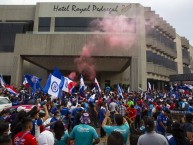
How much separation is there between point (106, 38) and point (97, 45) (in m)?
1.43

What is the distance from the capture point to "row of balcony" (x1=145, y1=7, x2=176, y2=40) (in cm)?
3294

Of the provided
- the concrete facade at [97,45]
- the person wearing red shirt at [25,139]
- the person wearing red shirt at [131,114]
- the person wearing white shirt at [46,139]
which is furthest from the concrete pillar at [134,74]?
the person wearing red shirt at [25,139]

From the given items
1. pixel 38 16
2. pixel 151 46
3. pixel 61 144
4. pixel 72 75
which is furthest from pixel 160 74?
pixel 61 144

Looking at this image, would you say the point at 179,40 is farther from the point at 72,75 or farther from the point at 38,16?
the point at 38,16

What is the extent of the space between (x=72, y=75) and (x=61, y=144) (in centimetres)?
3125

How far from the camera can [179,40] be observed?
45.6 metres

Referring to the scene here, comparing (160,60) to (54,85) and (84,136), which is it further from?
(84,136)

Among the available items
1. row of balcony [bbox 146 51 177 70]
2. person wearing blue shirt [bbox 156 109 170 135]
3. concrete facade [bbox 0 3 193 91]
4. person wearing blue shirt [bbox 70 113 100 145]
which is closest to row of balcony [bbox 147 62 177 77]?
concrete facade [bbox 0 3 193 91]

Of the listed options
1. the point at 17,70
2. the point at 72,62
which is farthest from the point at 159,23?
the point at 17,70

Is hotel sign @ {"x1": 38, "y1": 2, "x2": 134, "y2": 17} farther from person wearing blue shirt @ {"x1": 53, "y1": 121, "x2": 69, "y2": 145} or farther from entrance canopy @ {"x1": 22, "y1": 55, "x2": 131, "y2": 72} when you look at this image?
person wearing blue shirt @ {"x1": 53, "y1": 121, "x2": 69, "y2": 145}

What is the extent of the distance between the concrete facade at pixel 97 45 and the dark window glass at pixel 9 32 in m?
0.73

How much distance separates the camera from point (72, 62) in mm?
30438

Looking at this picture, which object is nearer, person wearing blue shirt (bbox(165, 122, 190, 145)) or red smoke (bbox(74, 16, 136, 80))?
person wearing blue shirt (bbox(165, 122, 190, 145))

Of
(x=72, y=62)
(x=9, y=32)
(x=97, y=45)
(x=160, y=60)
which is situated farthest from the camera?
(x=160, y=60)
